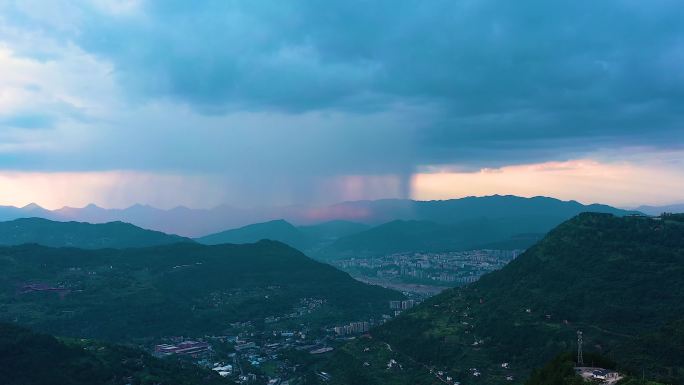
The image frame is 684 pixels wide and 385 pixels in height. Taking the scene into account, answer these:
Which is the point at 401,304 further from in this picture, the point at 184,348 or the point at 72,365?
the point at 72,365

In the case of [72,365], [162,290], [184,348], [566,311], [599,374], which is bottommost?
[184,348]

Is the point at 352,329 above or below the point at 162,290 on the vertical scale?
below

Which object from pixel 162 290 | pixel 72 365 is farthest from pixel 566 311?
pixel 162 290

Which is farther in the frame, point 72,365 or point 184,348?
point 184,348

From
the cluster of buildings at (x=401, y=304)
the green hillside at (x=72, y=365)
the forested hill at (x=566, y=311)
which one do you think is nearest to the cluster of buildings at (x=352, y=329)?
the forested hill at (x=566, y=311)

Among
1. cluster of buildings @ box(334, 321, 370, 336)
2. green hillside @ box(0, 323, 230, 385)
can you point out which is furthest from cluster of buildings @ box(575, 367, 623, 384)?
cluster of buildings @ box(334, 321, 370, 336)
